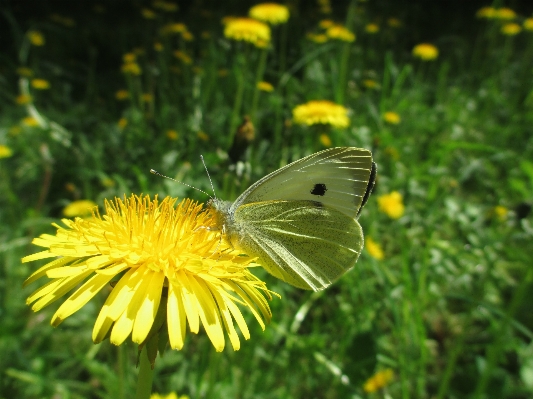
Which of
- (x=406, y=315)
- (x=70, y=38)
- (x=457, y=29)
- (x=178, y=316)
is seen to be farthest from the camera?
(x=457, y=29)

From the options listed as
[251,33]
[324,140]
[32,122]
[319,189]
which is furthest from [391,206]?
[32,122]

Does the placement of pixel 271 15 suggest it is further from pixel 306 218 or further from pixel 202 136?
pixel 306 218

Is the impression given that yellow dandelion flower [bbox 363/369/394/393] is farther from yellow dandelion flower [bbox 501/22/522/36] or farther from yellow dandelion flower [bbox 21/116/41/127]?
yellow dandelion flower [bbox 501/22/522/36]

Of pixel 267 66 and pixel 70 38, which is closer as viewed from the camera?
pixel 267 66

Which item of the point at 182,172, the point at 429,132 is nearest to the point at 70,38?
the point at 182,172

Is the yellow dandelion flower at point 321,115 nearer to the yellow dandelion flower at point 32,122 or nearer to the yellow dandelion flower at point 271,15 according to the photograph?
the yellow dandelion flower at point 271,15

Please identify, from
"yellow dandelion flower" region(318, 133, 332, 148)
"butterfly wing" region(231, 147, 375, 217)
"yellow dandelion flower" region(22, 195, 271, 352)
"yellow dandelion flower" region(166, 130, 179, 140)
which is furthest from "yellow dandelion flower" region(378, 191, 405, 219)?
"yellow dandelion flower" region(22, 195, 271, 352)

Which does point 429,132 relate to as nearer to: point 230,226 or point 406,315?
point 406,315
